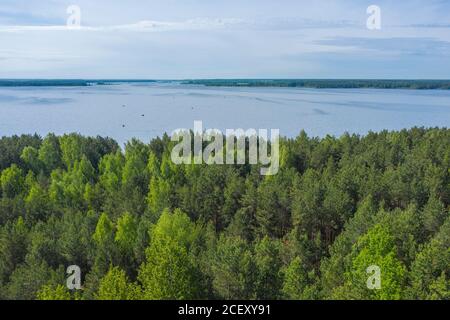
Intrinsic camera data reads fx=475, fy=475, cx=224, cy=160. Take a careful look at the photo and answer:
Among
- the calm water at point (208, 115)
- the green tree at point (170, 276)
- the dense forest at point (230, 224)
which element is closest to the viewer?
the green tree at point (170, 276)

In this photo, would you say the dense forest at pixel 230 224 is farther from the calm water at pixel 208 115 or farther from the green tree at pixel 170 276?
the calm water at pixel 208 115

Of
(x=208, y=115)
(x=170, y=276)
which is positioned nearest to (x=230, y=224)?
(x=170, y=276)

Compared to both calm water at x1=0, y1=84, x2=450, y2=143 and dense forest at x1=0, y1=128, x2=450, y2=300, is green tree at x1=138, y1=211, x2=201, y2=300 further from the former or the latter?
calm water at x1=0, y1=84, x2=450, y2=143

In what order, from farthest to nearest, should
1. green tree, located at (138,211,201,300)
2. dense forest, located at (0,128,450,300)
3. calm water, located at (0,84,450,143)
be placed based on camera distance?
calm water, located at (0,84,450,143) → dense forest, located at (0,128,450,300) → green tree, located at (138,211,201,300)

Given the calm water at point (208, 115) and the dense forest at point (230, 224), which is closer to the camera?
the dense forest at point (230, 224)

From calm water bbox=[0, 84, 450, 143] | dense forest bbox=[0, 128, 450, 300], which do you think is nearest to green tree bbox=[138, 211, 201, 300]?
dense forest bbox=[0, 128, 450, 300]

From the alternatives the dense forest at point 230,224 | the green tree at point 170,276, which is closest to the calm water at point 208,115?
the dense forest at point 230,224

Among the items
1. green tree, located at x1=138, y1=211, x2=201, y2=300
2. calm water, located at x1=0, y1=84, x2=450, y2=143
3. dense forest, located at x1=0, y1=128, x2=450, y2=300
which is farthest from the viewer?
calm water, located at x1=0, y1=84, x2=450, y2=143

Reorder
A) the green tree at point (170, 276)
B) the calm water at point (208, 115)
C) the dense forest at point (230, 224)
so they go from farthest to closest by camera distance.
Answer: the calm water at point (208, 115) → the dense forest at point (230, 224) → the green tree at point (170, 276)
